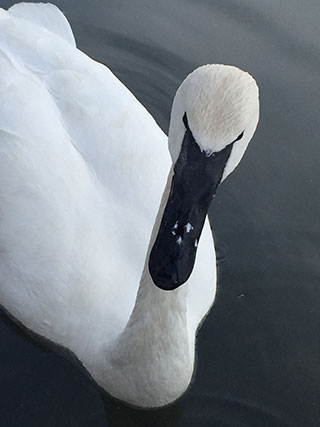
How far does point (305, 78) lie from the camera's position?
21.6ft

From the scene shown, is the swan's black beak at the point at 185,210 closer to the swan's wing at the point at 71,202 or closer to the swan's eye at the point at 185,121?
the swan's eye at the point at 185,121

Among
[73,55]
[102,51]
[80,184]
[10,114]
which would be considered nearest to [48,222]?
[80,184]

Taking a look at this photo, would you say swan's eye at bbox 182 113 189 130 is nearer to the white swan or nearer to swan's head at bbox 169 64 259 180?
swan's head at bbox 169 64 259 180

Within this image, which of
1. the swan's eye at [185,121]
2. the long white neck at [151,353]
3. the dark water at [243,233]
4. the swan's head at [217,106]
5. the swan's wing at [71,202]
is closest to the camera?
the swan's head at [217,106]

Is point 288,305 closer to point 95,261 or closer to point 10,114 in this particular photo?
point 95,261

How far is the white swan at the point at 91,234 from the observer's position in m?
4.09

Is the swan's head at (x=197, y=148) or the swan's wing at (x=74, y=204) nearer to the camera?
the swan's head at (x=197, y=148)

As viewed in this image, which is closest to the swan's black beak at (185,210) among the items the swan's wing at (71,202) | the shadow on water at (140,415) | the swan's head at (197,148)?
the swan's head at (197,148)

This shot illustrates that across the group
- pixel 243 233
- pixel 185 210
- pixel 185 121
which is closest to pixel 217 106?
pixel 185 121

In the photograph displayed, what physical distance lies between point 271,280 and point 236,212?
0.58m

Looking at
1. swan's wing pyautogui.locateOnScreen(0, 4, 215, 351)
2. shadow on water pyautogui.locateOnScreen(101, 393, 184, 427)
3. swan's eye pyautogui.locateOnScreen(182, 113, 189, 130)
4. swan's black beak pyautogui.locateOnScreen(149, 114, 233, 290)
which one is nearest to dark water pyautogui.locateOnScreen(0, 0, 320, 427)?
shadow on water pyautogui.locateOnScreen(101, 393, 184, 427)

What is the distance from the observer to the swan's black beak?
3.13 metres

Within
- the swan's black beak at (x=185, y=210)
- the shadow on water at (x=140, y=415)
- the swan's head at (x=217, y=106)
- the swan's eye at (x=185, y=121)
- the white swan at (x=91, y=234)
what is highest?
the swan's head at (x=217, y=106)

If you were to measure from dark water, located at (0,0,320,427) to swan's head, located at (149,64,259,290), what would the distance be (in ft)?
4.62
